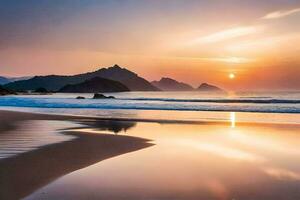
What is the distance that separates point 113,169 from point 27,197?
2902 millimetres

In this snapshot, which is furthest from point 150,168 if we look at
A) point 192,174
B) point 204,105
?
point 204,105

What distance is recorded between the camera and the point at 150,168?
9305 millimetres

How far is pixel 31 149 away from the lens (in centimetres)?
1177

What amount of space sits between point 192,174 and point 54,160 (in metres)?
4.03

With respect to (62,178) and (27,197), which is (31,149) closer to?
(62,178)

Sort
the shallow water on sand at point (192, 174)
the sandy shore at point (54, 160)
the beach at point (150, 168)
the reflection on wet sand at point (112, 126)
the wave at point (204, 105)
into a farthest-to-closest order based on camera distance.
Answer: the wave at point (204, 105), the reflection on wet sand at point (112, 126), the sandy shore at point (54, 160), the beach at point (150, 168), the shallow water on sand at point (192, 174)

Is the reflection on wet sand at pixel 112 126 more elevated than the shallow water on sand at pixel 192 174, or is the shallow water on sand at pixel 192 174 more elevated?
the reflection on wet sand at pixel 112 126

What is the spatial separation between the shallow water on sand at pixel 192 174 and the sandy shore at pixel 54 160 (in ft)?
1.17

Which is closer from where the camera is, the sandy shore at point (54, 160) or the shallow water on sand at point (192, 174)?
the shallow water on sand at point (192, 174)

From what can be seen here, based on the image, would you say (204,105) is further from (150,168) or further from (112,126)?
(150,168)

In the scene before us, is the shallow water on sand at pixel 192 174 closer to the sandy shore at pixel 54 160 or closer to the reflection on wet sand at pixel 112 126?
the sandy shore at pixel 54 160

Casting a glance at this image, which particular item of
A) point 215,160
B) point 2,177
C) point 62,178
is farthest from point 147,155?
point 2,177

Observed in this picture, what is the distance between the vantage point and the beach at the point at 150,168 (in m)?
7.06

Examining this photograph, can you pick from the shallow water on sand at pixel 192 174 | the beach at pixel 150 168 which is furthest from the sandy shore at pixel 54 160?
the shallow water on sand at pixel 192 174
